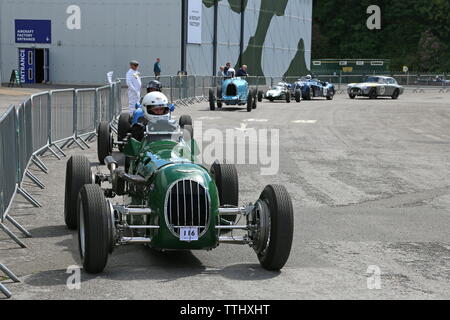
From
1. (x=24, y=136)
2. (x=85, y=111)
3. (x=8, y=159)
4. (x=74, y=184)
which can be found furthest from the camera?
(x=85, y=111)

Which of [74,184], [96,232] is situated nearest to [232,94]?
[74,184]

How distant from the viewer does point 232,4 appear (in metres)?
58.9

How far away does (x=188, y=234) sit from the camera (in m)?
7.88

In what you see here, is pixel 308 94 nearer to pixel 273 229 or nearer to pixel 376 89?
pixel 376 89

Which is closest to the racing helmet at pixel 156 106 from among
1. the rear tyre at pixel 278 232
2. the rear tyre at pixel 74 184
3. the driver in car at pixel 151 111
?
the driver in car at pixel 151 111

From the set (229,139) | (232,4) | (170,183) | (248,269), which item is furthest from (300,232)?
(232,4)

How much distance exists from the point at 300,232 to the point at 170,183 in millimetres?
2784

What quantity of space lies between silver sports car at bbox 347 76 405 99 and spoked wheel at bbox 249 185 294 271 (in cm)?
4168

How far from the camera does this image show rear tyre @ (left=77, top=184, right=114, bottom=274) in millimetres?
7633

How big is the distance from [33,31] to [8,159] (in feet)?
144

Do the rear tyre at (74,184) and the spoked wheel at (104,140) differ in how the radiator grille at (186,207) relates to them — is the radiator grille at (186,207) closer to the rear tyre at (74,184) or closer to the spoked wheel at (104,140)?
the rear tyre at (74,184)

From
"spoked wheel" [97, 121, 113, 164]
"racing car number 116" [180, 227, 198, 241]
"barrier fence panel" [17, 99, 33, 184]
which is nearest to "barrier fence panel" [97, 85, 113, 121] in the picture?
"spoked wheel" [97, 121, 113, 164]

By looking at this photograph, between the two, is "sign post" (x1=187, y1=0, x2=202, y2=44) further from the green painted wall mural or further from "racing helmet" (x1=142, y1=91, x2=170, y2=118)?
"racing helmet" (x1=142, y1=91, x2=170, y2=118)

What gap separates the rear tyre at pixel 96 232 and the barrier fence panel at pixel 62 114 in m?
9.50
